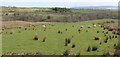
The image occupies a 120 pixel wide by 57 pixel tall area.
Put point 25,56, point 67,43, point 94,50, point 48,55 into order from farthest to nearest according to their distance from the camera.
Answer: point 67,43 → point 94,50 → point 48,55 → point 25,56

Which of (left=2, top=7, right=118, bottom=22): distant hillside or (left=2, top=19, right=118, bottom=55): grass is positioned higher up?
(left=2, top=7, right=118, bottom=22): distant hillside

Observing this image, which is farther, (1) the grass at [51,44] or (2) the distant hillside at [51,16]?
(2) the distant hillside at [51,16]

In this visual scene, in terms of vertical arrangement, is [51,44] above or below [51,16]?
below

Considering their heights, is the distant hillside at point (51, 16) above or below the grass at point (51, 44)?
above

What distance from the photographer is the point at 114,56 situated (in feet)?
32.4

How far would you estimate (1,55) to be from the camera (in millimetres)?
9922

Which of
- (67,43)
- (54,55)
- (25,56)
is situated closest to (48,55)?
(54,55)

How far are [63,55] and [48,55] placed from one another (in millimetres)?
911

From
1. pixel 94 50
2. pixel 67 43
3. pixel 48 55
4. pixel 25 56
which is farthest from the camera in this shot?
pixel 67 43

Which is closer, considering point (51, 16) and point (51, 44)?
point (51, 44)

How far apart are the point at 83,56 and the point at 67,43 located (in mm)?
3703

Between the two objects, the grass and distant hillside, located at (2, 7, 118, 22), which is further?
distant hillside, located at (2, 7, 118, 22)

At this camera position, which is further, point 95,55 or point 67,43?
point 67,43

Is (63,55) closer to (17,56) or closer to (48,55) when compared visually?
(48,55)
